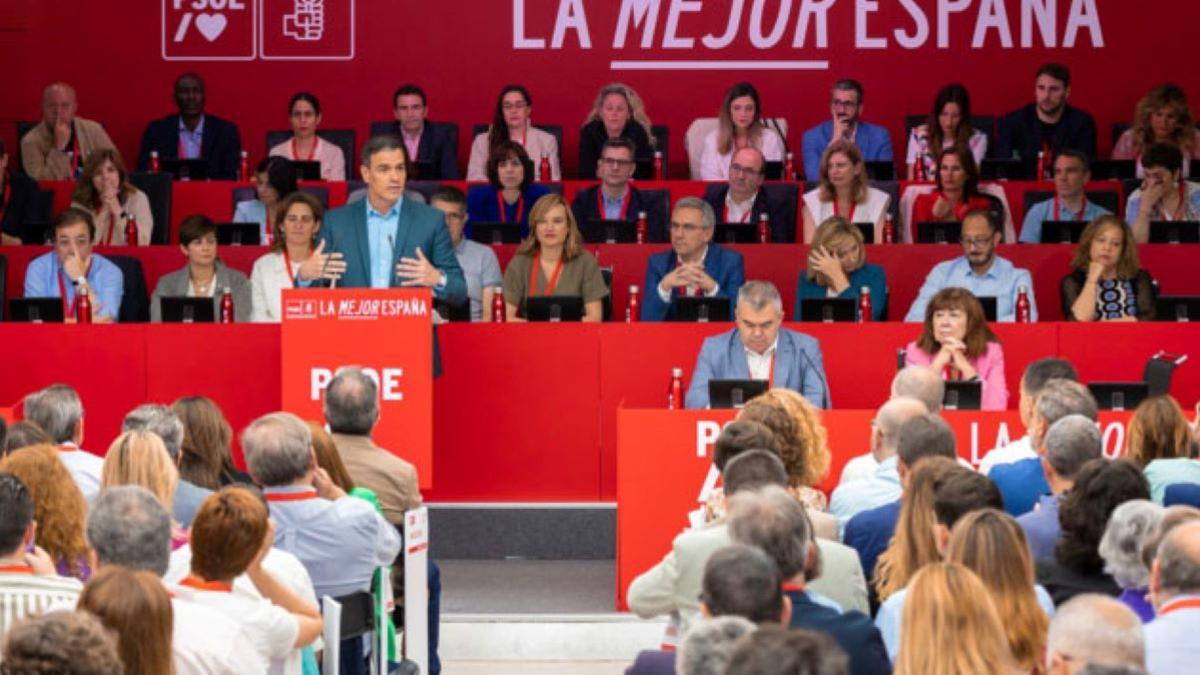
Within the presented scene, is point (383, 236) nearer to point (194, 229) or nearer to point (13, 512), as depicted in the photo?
point (194, 229)

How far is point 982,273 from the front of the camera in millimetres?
10500

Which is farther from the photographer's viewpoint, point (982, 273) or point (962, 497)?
point (982, 273)

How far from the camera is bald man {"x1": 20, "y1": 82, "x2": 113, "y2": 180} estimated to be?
13.9 meters

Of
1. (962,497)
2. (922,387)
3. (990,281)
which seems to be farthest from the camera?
(990,281)

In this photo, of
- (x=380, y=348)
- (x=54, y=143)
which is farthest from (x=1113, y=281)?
(x=54, y=143)

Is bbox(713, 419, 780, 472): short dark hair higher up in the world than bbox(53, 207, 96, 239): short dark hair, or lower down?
lower down

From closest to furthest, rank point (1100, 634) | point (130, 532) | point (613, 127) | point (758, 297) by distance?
point (1100, 634) < point (130, 532) < point (758, 297) < point (613, 127)

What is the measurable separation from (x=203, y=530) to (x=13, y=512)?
1.37 feet

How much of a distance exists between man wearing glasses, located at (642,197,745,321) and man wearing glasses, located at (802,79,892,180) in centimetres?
325

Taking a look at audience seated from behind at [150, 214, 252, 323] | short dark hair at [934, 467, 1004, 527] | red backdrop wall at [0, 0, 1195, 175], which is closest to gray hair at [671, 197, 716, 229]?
audience seated from behind at [150, 214, 252, 323]

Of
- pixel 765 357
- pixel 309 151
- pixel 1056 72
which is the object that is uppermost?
pixel 1056 72

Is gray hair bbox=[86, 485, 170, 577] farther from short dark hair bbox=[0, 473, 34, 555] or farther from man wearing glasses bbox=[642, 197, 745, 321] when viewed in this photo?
man wearing glasses bbox=[642, 197, 745, 321]

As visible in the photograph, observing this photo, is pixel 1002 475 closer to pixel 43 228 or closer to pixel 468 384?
pixel 468 384

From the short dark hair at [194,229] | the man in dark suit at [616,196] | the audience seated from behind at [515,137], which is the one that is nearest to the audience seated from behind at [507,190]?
the man in dark suit at [616,196]
